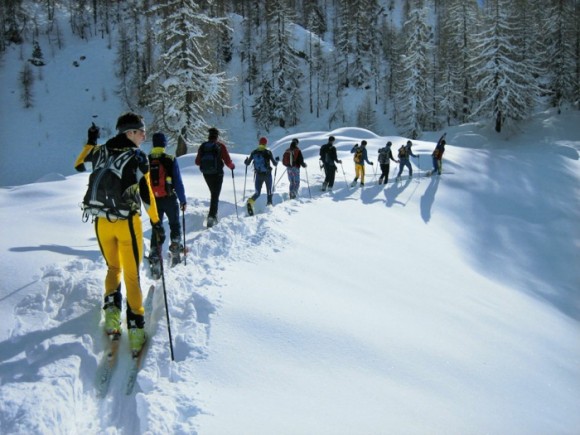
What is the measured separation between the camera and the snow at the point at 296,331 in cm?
326

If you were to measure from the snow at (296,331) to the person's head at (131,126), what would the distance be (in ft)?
6.57

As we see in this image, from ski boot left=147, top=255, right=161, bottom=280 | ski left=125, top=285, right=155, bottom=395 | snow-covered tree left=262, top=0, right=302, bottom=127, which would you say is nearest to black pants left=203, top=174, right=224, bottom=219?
ski boot left=147, top=255, right=161, bottom=280

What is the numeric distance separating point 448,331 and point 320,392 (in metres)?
2.96

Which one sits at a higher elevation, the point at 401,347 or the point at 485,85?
the point at 485,85

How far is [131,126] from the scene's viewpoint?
407 centimetres

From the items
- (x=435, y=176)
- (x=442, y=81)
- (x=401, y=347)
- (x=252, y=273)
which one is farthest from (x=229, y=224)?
(x=442, y=81)

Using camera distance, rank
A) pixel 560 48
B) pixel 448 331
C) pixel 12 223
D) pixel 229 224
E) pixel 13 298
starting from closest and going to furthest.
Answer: pixel 13 298, pixel 448 331, pixel 12 223, pixel 229 224, pixel 560 48

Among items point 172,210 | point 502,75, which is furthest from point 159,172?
point 502,75

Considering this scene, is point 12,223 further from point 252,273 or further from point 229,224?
point 252,273

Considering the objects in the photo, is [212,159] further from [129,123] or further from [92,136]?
[129,123]

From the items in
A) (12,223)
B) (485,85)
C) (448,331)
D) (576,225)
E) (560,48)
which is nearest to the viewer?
(448,331)

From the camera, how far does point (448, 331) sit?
18.7 feet

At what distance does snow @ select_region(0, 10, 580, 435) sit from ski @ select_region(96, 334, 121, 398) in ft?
0.20

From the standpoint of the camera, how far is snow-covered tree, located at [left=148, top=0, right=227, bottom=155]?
20531mm
